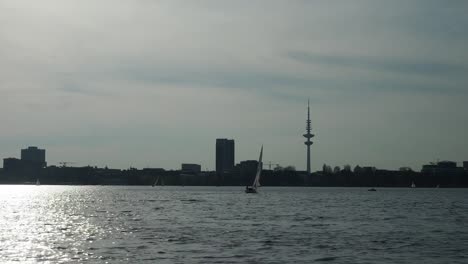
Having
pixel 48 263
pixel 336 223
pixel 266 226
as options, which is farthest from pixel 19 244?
pixel 336 223

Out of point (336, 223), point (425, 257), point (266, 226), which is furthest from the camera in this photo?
point (336, 223)

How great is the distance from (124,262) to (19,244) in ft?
52.3

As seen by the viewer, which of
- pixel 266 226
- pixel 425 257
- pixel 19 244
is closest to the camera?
pixel 425 257

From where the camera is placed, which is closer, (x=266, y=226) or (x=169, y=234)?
(x=169, y=234)

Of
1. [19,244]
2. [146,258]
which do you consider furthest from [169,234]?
[146,258]

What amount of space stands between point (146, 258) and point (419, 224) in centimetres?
4571

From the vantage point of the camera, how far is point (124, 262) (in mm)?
50938

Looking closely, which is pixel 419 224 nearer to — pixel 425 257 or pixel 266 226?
pixel 266 226

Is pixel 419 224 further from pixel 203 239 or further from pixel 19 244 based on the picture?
pixel 19 244

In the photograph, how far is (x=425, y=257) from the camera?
55.3m

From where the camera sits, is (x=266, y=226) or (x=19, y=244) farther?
(x=266, y=226)

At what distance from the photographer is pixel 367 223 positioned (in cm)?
8981

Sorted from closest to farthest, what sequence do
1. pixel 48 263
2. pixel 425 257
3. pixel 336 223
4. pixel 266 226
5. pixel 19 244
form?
pixel 48 263 < pixel 425 257 < pixel 19 244 < pixel 266 226 < pixel 336 223

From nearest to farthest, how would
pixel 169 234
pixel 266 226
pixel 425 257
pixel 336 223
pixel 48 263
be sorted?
pixel 48 263 → pixel 425 257 → pixel 169 234 → pixel 266 226 → pixel 336 223
